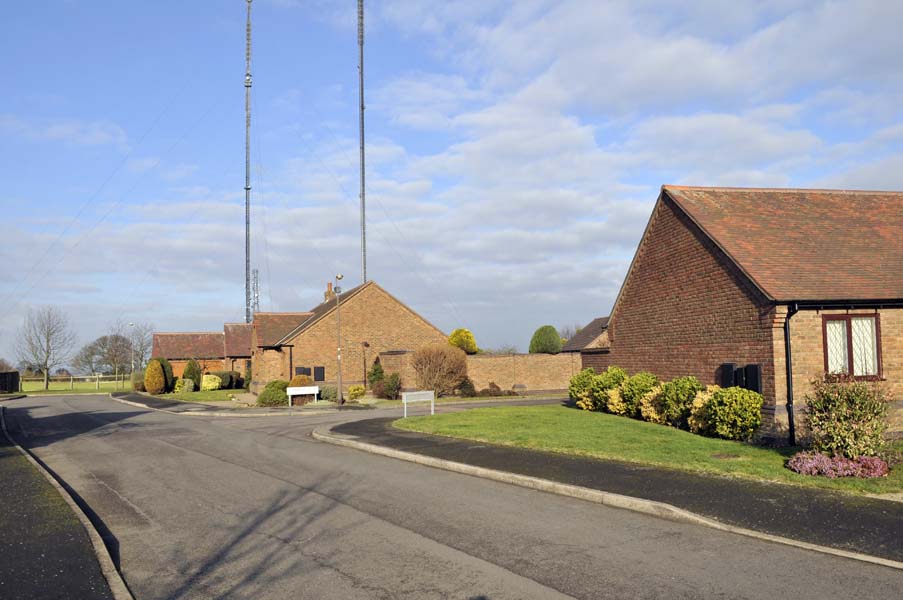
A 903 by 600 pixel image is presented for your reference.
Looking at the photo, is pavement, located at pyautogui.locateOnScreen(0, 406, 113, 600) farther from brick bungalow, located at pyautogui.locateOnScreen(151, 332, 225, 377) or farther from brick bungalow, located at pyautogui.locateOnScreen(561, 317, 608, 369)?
brick bungalow, located at pyautogui.locateOnScreen(151, 332, 225, 377)

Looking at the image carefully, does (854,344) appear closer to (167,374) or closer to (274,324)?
(274,324)

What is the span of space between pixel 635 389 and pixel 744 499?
11500 mm

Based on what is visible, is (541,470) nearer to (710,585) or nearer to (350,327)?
(710,585)

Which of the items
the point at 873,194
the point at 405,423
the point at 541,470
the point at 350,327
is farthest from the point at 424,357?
the point at 541,470

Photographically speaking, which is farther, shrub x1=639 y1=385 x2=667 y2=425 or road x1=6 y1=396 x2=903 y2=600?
shrub x1=639 y1=385 x2=667 y2=425

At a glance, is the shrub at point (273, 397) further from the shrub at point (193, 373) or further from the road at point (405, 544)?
the shrub at point (193, 373)

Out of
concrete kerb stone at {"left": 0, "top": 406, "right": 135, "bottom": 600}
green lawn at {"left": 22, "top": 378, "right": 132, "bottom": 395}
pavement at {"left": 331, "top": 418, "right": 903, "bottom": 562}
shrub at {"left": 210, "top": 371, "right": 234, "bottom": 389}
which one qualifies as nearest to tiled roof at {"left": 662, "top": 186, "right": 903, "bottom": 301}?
pavement at {"left": 331, "top": 418, "right": 903, "bottom": 562}

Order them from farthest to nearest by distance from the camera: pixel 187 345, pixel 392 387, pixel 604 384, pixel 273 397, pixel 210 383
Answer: pixel 187 345 < pixel 210 383 < pixel 392 387 < pixel 273 397 < pixel 604 384

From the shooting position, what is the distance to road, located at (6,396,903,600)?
6.62m

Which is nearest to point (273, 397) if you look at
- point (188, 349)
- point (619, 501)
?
point (619, 501)

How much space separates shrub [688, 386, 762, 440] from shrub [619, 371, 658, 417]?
4023mm

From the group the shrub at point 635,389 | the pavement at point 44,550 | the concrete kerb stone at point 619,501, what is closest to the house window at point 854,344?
the shrub at point 635,389

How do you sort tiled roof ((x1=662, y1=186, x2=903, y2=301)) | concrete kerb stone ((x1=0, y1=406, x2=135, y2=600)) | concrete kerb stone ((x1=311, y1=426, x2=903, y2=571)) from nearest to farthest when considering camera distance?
concrete kerb stone ((x1=0, y1=406, x2=135, y2=600)) → concrete kerb stone ((x1=311, y1=426, x2=903, y2=571)) → tiled roof ((x1=662, y1=186, x2=903, y2=301))

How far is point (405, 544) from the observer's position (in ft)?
26.9
